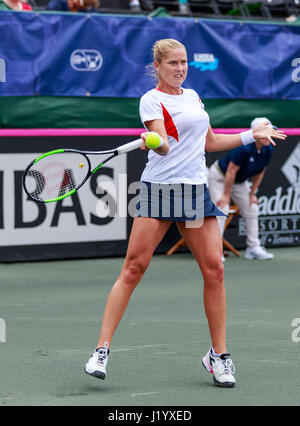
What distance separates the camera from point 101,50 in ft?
35.0

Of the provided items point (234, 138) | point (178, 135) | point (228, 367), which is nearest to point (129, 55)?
point (234, 138)

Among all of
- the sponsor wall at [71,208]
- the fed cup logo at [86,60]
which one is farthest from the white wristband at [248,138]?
the fed cup logo at [86,60]

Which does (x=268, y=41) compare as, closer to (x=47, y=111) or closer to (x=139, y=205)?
(x=47, y=111)

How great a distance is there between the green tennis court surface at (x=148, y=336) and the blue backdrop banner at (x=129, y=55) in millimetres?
2209

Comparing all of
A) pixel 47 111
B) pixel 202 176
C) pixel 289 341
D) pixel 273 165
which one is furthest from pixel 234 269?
pixel 202 176

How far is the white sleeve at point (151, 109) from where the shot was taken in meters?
4.86

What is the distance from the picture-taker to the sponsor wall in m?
9.88

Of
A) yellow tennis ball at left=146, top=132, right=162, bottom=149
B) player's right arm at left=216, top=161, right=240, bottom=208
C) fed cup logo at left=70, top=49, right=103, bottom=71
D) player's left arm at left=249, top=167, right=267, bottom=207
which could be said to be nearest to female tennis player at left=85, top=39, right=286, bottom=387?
yellow tennis ball at left=146, top=132, right=162, bottom=149

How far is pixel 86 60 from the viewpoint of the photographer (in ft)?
34.8

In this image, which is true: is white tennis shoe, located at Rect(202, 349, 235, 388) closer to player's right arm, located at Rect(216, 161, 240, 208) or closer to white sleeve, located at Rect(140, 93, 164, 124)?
white sleeve, located at Rect(140, 93, 164, 124)

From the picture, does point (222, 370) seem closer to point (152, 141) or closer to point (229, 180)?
point (152, 141)

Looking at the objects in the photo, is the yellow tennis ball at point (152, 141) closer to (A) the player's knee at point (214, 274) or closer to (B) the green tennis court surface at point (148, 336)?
(A) the player's knee at point (214, 274)

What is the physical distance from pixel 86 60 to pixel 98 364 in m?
6.32

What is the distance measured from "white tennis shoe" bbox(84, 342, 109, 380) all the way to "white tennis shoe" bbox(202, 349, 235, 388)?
2.00 feet
